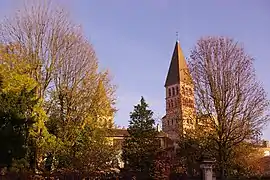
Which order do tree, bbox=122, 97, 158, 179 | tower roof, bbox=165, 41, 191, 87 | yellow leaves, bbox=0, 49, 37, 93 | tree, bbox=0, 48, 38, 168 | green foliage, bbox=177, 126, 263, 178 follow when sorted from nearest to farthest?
1. tree, bbox=0, 48, 38, 168
2. yellow leaves, bbox=0, 49, 37, 93
3. green foliage, bbox=177, 126, 263, 178
4. tree, bbox=122, 97, 158, 179
5. tower roof, bbox=165, 41, 191, 87

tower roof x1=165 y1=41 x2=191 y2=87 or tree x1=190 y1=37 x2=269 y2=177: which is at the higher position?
tower roof x1=165 y1=41 x2=191 y2=87

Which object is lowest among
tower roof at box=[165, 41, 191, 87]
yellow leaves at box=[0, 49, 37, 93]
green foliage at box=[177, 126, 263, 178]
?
green foliage at box=[177, 126, 263, 178]

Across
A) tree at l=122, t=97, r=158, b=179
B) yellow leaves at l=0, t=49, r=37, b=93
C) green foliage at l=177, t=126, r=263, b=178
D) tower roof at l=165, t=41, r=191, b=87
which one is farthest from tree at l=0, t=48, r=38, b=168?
tower roof at l=165, t=41, r=191, b=87

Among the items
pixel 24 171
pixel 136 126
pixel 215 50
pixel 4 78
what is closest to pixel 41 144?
pixel 24 171

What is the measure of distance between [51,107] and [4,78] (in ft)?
10.1

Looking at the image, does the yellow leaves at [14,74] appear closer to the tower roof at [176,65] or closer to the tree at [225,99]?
the tree at [225,99]

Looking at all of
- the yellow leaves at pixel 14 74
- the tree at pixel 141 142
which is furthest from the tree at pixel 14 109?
the tree at pixel 141 142

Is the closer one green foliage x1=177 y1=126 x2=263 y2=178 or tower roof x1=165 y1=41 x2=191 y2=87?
green foliage x1=177 y1=126 x2=263 y2=178

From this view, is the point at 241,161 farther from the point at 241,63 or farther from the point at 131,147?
the point at 131,147

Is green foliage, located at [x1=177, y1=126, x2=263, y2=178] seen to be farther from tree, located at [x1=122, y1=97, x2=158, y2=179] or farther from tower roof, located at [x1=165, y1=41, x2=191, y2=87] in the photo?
tower roof, located at [x1=165, y1=41, x2=191, y2=87]

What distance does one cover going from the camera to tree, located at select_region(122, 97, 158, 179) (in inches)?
1081

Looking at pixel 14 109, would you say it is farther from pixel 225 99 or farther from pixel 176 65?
pixel 176 65

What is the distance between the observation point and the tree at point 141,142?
27.5 m

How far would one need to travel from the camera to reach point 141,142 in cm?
2903
